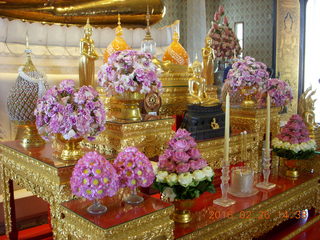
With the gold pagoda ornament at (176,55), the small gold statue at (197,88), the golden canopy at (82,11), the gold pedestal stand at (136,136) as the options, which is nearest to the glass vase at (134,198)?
the gold pedestal stand at (136,136)

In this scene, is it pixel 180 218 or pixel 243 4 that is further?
pixel 243 4

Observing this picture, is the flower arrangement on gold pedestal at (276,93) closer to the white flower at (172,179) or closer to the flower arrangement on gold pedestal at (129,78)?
the flower arrangement on gold pedestal at (129,78)

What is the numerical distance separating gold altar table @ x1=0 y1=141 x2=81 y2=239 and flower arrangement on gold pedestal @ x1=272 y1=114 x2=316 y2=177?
1.44m

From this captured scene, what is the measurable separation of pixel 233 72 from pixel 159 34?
86.3 inches

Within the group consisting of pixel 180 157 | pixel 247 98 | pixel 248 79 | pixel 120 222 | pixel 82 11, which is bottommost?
pixel 120 222

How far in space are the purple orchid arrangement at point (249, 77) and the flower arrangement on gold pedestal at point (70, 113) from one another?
1.40 metres

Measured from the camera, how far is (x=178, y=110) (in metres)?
2.72

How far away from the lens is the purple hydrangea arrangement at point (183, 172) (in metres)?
1.52

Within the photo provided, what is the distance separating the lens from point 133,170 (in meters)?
1.32

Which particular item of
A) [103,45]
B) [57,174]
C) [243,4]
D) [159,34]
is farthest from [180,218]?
[243,4]

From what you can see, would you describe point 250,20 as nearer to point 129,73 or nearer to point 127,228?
point 129,73

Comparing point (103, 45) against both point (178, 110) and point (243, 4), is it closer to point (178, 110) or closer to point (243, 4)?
point (178, 110)

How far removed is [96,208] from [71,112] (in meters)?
0.42

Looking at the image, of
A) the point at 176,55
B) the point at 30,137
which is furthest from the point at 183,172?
the point at 176,55
